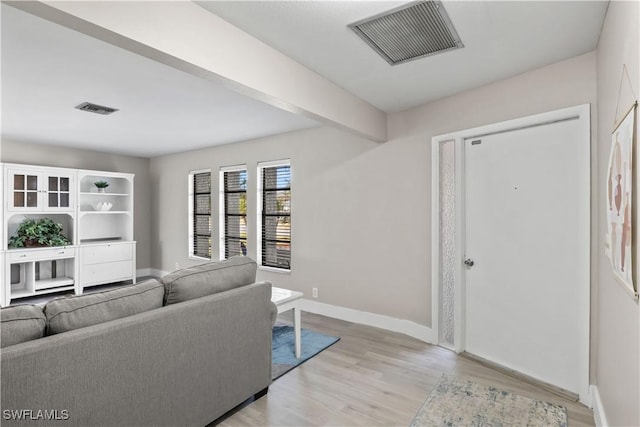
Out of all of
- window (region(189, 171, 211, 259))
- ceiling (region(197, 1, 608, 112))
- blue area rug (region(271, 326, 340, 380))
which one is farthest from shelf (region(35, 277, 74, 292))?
ceiling (region(197, 1, 608, 112))

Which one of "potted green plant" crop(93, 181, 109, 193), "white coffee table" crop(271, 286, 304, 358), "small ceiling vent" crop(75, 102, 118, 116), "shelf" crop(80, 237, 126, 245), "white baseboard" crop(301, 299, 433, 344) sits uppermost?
"small ceiling vent" crop(75, 102, 118, 116)

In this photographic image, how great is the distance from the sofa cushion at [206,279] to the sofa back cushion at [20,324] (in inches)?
23.5

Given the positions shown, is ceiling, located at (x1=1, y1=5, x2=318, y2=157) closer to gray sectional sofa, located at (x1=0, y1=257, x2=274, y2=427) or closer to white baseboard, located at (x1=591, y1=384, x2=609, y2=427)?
gray sectional sofa, located at (x1=0, y1=257, x2=274, y2=427)

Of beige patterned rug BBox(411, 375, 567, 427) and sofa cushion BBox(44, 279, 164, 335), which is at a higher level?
sofa cushion BBox(44, 279, 164, 335)

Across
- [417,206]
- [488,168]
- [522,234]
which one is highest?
[488,168]

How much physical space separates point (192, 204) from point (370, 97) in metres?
4.23

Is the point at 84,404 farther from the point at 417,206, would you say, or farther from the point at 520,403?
the point at 417,206

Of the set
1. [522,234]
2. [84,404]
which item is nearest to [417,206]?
[522,234]

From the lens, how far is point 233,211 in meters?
5.66

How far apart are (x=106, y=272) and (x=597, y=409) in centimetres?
656

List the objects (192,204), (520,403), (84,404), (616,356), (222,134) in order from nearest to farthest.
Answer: (84,404), (616,356), (520,403), (222,134), (192,204)

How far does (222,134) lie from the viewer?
4.86 m

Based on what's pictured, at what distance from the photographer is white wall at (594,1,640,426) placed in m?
1.32

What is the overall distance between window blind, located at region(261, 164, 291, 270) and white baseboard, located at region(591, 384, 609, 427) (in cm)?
344
